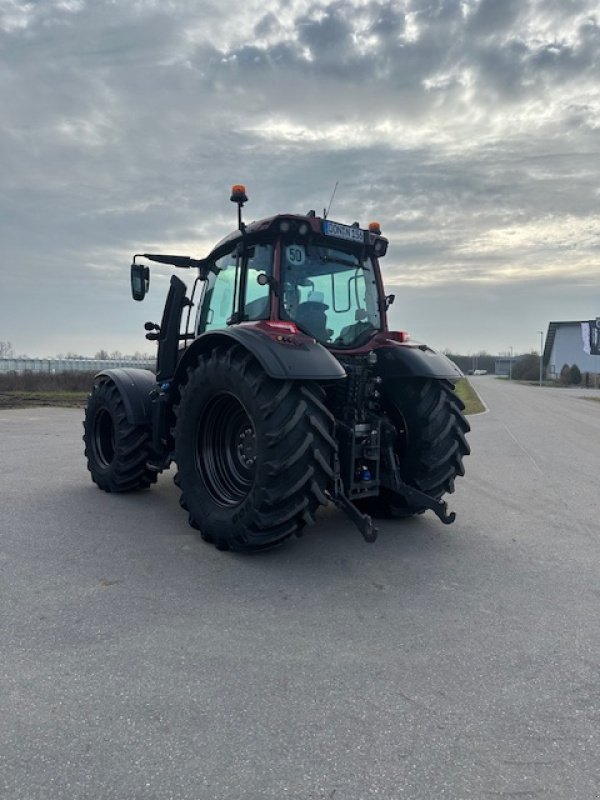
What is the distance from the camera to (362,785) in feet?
6.54

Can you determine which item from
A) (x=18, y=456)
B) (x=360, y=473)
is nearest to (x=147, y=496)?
(x=360, y=473)

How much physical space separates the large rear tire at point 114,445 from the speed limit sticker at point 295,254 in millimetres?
2455

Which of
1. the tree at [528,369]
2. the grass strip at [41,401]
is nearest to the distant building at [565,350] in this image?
the tree at [528,369]

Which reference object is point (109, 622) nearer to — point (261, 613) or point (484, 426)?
point (261, 613)

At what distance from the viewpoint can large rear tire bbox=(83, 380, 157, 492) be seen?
6055 millimetres

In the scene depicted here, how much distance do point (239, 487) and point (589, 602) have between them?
2658mm

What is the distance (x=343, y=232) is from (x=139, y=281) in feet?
7.48

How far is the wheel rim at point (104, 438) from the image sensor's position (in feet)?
22.2

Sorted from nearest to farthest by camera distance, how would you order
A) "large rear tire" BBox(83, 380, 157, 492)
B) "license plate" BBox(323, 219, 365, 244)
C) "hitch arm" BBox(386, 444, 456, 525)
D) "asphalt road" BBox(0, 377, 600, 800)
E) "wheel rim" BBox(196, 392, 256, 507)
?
1. "asphalt road" BBox(0, 377, 600, 800)
2. "hitch arm" BBox(386, 444, 456, 525)
3. "wheel rim" BBox(196, 392, 256, 507)
4. "license plate" BBox(323, 219, 365, 244)
5. "large rear tire" BBox(83, 380, 157, 492)

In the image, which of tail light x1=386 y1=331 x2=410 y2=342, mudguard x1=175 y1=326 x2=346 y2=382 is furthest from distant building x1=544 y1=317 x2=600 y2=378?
mudguard x1=175 y1=326 x2=346 y2=382

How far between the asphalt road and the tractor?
1.44ft

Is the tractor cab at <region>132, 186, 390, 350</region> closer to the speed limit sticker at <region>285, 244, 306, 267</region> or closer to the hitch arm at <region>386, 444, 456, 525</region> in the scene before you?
the speed limit sticker at <region>285, 244, 306, 267</region>

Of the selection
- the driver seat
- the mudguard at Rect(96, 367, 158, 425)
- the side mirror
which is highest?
the side mirror

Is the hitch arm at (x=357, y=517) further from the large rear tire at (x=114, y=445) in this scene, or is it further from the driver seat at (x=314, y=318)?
the large rear tire at (x=114, y=445)
